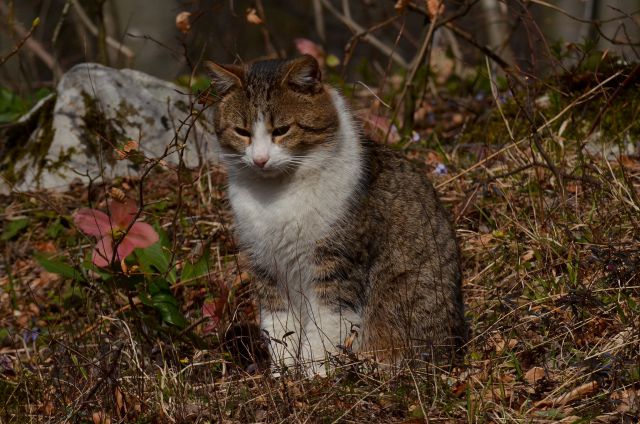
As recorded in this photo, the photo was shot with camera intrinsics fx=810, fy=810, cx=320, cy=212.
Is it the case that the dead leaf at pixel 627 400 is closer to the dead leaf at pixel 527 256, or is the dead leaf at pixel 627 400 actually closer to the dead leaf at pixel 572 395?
the dead leaf at pixel 572 395

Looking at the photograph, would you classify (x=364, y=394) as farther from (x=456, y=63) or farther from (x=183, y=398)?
(x=456, y=63)

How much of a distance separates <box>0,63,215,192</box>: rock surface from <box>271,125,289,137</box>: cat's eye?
5.97 ft

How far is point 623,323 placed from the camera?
10.5 feet

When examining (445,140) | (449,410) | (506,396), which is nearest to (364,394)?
(449,410)

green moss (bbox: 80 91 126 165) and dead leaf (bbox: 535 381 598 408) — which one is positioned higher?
green moss (bbox: 80 91 126 165)

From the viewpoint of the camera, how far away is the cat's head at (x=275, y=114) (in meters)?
3.52

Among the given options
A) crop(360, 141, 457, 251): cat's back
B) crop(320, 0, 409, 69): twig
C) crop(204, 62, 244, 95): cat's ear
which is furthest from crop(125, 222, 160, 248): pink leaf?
crop(320, 0, 409, 69): twig

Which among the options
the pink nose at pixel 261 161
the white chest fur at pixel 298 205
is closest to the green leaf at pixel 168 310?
the white chest fur at pixel 298 205

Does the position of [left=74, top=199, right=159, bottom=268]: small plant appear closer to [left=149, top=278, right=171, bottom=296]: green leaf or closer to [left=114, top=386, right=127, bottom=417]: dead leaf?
[left=149, top=278, right=171, bottom=296]: green leaf

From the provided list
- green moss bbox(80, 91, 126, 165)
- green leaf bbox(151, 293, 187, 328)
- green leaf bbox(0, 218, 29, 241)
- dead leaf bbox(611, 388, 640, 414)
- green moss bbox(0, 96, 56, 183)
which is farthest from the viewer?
green moss bbox(0, 96, 56, 183)

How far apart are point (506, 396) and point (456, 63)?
16.3ft

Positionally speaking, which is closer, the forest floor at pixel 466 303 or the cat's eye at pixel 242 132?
the forest floor at pixel 466 303

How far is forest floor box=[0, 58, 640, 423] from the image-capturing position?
9.86ft

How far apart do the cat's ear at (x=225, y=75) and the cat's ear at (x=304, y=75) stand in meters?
0.22
